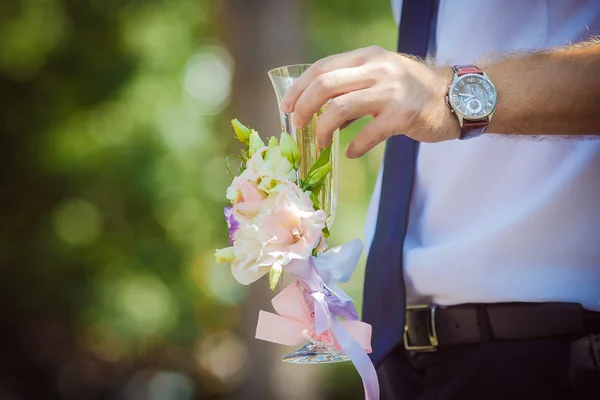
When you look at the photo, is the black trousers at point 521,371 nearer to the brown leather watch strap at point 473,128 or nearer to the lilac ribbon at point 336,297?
the lilac ribbon at point 336,297

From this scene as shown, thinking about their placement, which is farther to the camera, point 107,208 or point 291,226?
point 107,208

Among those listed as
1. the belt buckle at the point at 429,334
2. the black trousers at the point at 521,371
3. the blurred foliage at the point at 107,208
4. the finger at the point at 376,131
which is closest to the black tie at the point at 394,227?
the belt buckle at the point at 429,334

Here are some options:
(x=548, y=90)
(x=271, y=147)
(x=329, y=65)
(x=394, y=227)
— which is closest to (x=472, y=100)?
(x=548, y=90)

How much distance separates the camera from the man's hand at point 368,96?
1.43m

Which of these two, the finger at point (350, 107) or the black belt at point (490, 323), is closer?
the finger at point (350, 107)

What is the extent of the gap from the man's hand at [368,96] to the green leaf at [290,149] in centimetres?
9

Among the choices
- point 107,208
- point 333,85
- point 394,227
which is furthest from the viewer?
point 107,208

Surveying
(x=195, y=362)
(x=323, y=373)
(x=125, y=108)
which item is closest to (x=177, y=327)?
(x=195, y=362)

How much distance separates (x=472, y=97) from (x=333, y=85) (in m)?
0.29

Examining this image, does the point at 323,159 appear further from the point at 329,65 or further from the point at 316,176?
the point at 329,65

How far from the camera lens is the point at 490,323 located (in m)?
1.89

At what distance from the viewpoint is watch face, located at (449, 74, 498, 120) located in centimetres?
154

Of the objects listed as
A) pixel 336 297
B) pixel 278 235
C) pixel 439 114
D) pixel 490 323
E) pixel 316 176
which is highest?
pixel 439 114

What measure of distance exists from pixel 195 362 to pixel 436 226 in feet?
27.7
